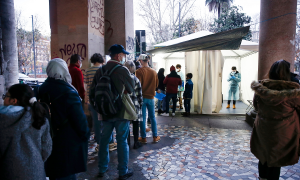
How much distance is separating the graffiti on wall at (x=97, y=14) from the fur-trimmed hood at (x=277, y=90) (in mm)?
4528

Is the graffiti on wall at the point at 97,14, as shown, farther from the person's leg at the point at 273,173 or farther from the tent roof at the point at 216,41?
the person's leg at the point at 273,173

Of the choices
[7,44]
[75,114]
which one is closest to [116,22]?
[7,44]

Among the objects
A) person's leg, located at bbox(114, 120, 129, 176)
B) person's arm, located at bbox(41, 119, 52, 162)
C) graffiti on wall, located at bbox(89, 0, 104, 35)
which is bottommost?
person's leg, located at bbox(114, 120, 129, 176)

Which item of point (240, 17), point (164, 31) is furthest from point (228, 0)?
point (240, 17)

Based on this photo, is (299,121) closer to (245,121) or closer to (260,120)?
(260,120)

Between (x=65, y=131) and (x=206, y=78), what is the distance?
6.41 metres

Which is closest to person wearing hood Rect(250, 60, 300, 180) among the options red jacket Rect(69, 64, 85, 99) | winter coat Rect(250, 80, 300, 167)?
winter coat Rect(250, 80, 300, 167)

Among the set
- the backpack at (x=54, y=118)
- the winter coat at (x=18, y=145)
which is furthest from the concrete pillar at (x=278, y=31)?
the winter coat at (x=18, y=145)

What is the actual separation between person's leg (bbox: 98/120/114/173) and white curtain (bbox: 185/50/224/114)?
5409 millimetres

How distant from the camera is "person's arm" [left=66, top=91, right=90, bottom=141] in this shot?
2.21 metres

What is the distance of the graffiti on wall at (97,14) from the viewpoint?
5631mm

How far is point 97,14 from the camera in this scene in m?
5.93

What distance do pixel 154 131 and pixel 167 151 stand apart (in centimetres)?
68

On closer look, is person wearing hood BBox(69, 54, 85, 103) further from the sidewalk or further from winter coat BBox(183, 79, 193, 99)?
winter coat BBox(183, 79, 193, 99)
